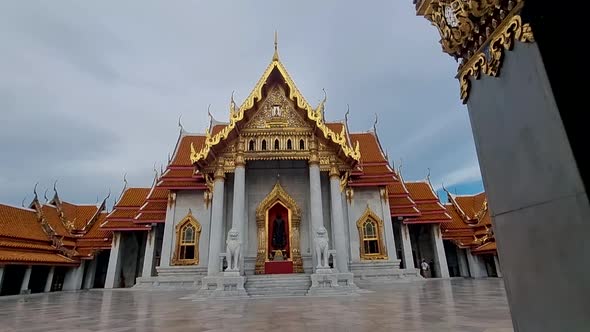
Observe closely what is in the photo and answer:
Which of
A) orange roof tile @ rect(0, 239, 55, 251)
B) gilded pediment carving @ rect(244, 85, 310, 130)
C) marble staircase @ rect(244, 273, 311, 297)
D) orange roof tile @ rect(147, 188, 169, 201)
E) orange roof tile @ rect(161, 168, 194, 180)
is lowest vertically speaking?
marble staircase @ rect(244, 273, 311, 297)

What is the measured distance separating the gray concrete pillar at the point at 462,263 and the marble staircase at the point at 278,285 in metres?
13.1

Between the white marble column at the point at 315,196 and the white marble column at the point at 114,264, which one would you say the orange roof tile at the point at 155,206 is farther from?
the white marble column at the point at 315,196

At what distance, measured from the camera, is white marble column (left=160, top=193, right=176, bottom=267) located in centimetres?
1391

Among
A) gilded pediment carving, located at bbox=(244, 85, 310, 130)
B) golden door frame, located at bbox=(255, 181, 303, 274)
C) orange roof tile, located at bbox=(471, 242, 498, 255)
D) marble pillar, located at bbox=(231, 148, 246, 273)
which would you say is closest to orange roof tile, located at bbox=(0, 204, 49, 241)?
marble pillar, located at bbox=(231, 148, 246, 273)

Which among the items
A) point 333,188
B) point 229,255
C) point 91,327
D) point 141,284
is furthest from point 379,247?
point 91,327

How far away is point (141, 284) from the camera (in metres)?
14.2

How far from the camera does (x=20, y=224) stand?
1606cm

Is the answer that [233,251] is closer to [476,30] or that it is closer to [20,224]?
[476,30]

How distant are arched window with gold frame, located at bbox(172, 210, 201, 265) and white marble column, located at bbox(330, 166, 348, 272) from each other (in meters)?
6.72

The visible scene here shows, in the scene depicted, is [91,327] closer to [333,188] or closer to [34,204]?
[333,188]

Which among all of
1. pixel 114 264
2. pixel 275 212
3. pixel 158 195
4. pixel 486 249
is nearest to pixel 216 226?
pixel 275 212

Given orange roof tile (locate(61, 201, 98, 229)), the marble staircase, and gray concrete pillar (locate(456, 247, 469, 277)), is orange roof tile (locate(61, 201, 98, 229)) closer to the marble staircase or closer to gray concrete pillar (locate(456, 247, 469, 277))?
the marble staircase

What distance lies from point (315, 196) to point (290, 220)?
2.08 meters

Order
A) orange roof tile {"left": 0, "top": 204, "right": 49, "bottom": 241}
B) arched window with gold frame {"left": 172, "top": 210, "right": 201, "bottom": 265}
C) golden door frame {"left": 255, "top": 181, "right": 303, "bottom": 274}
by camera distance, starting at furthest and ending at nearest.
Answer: orange roof tile {"left": 0, "top": 204, "right": 49, "bottom": 241} → arched window with gold frame {"left": 172, "top": 210, "right": 201, "bottom": 265} → golden door frame {"left": 255, "top": 181, "right": 303, "bottom": 274}
